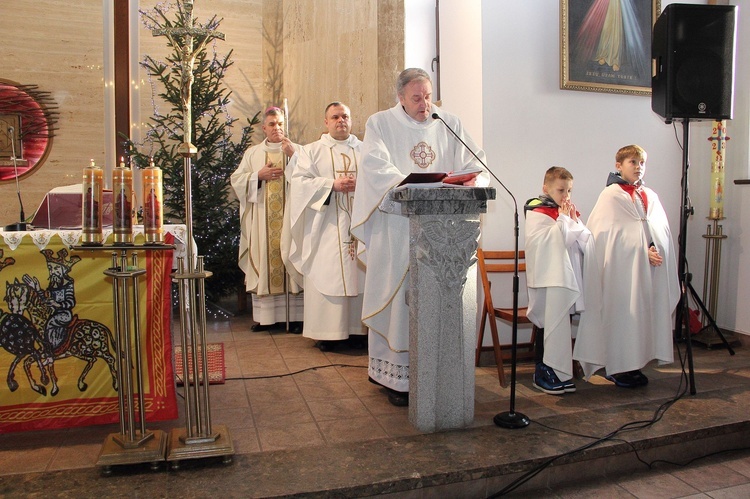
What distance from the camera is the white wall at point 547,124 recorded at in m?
5.02

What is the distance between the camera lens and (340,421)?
3.63 meters

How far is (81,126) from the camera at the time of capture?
748 centimetres

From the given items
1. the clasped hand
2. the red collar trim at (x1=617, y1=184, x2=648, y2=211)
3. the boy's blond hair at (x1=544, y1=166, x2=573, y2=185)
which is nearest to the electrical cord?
the red collar trim at (x1=617, y1=184, x2=648, y2=211)

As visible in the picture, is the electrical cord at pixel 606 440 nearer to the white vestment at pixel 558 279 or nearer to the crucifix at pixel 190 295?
the white vestment at pixel 558 279

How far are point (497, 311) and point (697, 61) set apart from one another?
6.81 feet

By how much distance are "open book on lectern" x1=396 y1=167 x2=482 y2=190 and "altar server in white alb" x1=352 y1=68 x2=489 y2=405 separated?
25 centimetres

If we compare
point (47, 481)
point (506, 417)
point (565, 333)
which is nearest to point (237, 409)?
point (47, 481)

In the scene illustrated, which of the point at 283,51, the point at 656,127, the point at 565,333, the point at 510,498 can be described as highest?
the point at 283,51

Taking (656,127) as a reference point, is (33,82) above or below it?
above

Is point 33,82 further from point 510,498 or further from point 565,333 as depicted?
point 510,498

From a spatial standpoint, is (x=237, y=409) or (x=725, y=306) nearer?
(x=237, y=409)

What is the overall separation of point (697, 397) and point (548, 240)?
1339 mm

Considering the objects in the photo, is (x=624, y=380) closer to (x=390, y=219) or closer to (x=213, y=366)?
(x=390, y=219)

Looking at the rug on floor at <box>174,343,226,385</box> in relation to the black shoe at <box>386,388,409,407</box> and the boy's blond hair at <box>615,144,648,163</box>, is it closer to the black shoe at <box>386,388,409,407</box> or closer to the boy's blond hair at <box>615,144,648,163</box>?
the black shoe at <box>386,388,409,407</box>
